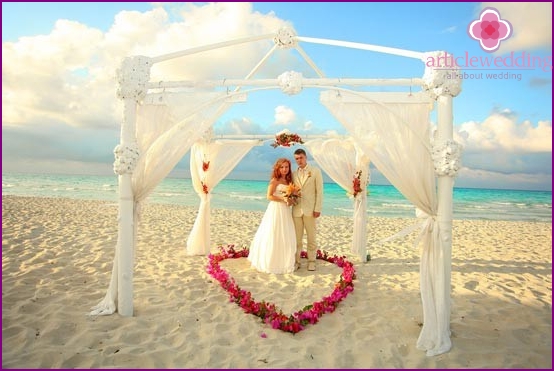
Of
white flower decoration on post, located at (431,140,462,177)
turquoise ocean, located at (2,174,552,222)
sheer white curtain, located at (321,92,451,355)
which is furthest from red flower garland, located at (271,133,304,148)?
turquoise ocean, located at (2,174,552,222)

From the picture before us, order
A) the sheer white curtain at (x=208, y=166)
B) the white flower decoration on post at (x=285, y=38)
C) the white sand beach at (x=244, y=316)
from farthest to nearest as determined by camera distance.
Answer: the sheer white curtain at (x=208, y=166)
the white flower decoration on post at (x=285, y=38)
the white sand beach at (x=244, y=316)

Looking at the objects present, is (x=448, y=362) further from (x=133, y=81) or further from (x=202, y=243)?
(x=202, y=243)

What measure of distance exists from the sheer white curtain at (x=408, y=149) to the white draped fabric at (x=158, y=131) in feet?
4.30

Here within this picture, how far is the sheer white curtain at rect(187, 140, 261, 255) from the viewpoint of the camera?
21.1ft

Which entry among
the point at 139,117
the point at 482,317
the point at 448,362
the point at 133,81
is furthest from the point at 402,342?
the point at 133,81

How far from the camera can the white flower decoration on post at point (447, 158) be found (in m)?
3.19

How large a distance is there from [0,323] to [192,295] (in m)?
1.92

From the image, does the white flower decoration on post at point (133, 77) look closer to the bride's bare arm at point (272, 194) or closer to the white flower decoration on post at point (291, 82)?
the white flower decoration on post at point (291, 82)

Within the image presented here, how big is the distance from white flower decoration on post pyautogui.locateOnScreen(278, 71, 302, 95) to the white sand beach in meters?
2.52

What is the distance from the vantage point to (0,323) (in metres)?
3.22

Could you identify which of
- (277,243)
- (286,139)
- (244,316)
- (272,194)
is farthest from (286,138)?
(244,316)

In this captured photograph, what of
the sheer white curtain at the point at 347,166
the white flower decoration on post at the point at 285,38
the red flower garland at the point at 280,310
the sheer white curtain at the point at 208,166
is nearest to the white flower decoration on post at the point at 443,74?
the white flower decoration on post at the point at 285,38

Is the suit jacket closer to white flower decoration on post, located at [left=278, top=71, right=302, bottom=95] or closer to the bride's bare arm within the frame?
the bride's bare arm

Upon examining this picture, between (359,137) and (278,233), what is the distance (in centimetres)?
261
